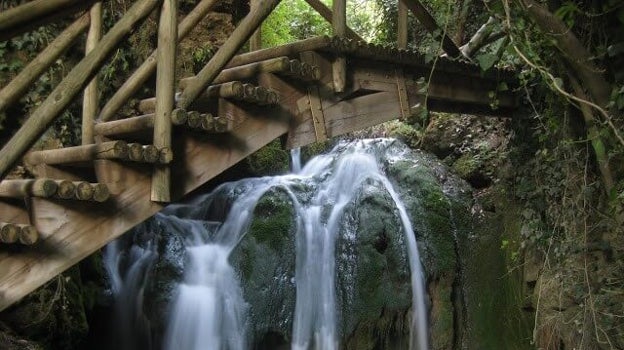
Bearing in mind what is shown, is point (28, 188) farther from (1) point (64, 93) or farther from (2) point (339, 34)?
(2) point (339, 34)

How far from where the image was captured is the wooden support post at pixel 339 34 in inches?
183

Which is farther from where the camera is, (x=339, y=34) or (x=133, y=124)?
(x=339, y=34)

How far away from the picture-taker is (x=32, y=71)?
3152 millimetres

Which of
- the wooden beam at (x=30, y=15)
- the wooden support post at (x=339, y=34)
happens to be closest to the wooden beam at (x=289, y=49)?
the wooden support post at (x=339, y=34)

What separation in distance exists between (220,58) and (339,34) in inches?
47.0

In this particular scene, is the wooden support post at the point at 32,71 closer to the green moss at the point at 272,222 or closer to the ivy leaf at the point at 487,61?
the ivy leaf at the point at 487,61

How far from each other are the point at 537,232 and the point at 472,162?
2776mm

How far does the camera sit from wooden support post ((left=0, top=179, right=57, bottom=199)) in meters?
3.21

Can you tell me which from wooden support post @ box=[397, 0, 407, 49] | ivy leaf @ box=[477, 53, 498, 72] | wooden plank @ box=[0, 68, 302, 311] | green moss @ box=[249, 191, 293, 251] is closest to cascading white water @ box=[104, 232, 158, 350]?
green moss @ box=[249, 191, 293, 251]

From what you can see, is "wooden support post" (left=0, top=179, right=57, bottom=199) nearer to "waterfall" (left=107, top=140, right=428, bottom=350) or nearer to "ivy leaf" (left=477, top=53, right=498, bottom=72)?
"ivy leaf" (left=477, top=53, right=498, bottom=72)

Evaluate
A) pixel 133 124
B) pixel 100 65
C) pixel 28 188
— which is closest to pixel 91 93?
pixel 133 124

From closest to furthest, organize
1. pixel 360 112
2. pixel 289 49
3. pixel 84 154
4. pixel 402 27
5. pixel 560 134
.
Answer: pixel 84 154
pixel 289 49
pixel 360 112
pixel 560 134
pixel 402 27

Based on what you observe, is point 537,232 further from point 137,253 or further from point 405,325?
point 137,253

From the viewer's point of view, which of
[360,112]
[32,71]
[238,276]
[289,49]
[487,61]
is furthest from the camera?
[238,276]
